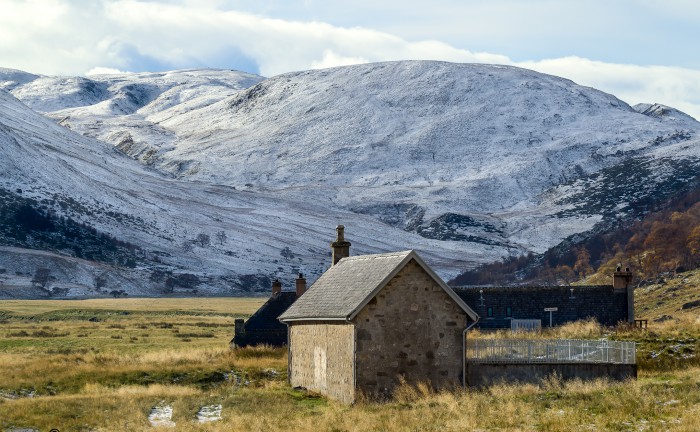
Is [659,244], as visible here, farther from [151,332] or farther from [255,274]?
[255,274]

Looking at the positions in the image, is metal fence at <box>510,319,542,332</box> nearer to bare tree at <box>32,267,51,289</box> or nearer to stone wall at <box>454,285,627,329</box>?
stone wall at <box>454,285,627,329</box>

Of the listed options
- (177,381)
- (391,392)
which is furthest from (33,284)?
(391,392)

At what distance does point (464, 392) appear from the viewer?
3162 cm

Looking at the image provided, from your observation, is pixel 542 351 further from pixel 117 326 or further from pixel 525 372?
pixel 117 326

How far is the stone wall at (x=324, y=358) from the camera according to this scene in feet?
106

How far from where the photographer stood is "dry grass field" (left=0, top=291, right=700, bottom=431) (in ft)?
80.3

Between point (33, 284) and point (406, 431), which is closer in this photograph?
point (406, 431)

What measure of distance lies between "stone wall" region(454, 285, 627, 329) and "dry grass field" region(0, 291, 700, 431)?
287 centimetres

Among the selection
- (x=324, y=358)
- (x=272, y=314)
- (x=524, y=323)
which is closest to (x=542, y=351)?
(x=324, y=358)

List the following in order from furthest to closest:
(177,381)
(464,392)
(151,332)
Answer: (151,332) → (177,381) → (464,392)

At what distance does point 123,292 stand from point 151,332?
306ft

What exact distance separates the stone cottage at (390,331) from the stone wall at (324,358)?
3 centimetres

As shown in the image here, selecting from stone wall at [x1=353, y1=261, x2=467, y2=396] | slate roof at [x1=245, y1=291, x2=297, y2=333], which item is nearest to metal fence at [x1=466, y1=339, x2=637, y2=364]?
stone wall at [x1=353, y1=261, x2=467, y2=396]

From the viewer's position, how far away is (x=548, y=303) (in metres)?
Result: 52.2
